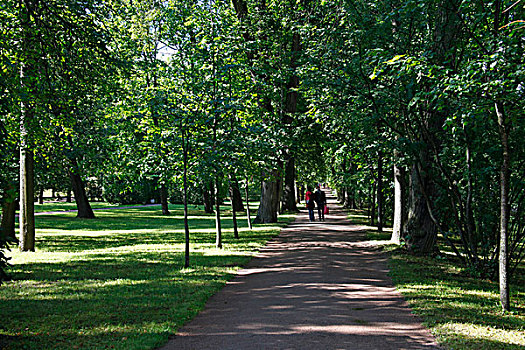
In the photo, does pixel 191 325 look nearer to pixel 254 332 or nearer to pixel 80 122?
pixel 254 332

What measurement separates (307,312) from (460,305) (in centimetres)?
255

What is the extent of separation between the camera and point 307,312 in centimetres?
696

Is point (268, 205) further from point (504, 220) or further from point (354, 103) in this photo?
point (504, 220)

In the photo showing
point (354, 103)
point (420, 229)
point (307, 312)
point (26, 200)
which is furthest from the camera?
point (26, 200)

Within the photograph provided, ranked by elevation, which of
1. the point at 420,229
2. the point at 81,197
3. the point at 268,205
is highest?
the point at 81,197

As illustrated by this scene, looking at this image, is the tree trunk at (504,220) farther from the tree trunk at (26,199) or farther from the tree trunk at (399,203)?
the tree trunk at (26,199)

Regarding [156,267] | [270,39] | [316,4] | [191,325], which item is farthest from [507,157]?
[270,39]

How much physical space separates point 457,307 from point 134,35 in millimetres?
30459

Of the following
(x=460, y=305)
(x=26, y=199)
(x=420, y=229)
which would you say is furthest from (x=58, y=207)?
(x=460, y=305)

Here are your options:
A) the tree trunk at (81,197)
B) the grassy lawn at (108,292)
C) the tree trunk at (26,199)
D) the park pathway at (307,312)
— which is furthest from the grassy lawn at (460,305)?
the tree trunk at (81,197)

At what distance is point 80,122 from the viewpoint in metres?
13.8

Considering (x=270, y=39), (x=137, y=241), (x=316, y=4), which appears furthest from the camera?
(x=270, y=39)

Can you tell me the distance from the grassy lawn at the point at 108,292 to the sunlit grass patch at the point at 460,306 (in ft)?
11.8

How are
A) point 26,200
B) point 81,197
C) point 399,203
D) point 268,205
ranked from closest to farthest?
point 26,200
point 399,203
point 268,205
point 81,197
